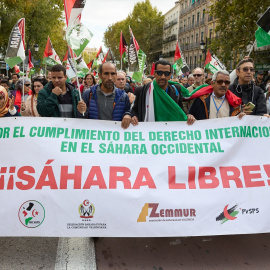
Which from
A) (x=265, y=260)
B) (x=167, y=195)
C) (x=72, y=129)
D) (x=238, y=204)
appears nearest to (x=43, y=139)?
(x=72, y=129)

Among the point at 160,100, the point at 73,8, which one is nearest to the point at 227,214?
the point at 160,100

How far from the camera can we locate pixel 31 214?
3.34m

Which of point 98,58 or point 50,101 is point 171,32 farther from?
point 50,101

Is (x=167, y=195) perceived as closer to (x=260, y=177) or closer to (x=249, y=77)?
(x=260, y=177)

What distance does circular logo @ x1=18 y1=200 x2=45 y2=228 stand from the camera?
3.33 m

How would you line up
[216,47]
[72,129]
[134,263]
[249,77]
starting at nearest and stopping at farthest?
[134,263] → [72,129] → [249,77] → [216,47]

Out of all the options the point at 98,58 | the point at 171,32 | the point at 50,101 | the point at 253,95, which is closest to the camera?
the point at 50,101

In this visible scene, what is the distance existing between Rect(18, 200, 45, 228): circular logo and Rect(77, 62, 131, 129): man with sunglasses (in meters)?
1.18

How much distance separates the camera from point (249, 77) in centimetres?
445

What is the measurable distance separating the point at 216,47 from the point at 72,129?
21.0 meters

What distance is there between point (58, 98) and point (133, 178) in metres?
1.39

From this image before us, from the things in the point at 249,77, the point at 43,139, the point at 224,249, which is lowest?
the point at 224,249

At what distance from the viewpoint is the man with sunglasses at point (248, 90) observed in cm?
440

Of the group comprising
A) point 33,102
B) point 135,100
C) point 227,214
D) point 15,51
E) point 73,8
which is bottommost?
point 227,214
